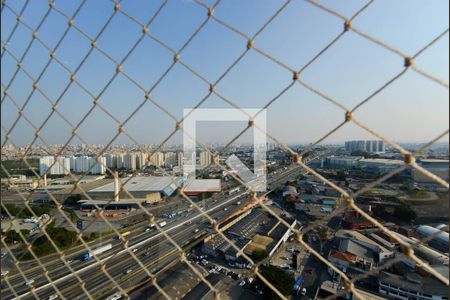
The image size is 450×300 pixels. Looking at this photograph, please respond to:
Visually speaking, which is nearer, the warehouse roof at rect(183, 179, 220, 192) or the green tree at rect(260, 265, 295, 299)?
the green tree at rect(260, 265, 295, 299)

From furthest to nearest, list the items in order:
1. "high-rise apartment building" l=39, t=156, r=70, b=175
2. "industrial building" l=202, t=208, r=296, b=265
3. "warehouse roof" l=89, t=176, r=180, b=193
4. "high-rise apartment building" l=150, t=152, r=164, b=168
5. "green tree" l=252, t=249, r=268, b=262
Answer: "warehouse roof" l=89, t=176, r=180, b=193 < "industrial building" l=202, t=208, r=296, b=265 < "green tree" l=252, t=249, r=268, b=262 < "high-rise apartment building" l=39, t=156, r=70, b=175 < "high-rise apartment building" l=150, t=152, r=164, b=168

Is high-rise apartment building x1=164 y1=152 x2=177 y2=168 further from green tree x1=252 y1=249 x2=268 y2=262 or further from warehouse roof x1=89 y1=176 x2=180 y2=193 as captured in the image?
green tree x1=252 y1=249 x2=268 y2=262

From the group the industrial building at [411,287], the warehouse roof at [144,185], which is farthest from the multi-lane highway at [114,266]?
the warehouse roof at [144,185]

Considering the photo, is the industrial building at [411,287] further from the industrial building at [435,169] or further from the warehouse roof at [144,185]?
the warehouse roof at [144,185]

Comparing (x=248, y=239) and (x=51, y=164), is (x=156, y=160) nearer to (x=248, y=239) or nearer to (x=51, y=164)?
(x=248, y=239)

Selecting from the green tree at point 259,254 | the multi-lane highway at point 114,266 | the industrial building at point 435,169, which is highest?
the industrial building at point 435,169

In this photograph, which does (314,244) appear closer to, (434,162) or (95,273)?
(95,273)

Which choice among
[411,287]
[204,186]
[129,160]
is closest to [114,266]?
[411,287]

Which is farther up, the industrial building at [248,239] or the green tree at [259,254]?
the green tree at [259,254]

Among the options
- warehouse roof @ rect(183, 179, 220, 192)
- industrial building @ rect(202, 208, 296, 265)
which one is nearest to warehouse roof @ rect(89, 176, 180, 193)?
warehouse roof @ rect(183, 179, 220, 192)

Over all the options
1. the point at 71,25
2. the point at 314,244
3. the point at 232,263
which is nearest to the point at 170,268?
the point at 232,263

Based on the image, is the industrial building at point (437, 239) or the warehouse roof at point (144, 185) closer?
the industrial building at point (437, 239)
